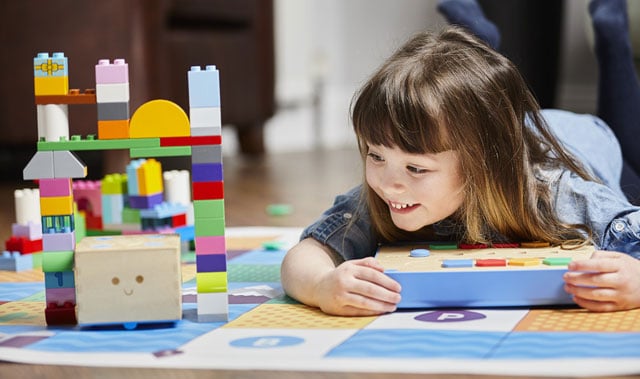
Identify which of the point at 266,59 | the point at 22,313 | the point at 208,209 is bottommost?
the point at 22,313

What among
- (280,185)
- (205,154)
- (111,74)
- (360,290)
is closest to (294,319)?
(360,290)

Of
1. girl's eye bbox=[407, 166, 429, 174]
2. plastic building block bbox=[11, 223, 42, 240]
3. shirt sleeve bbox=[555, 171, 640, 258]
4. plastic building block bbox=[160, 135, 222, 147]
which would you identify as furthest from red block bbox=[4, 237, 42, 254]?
shirt sleeve bbox=[555, 171, 640, 258]

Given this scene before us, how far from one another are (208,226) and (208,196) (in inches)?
1.1

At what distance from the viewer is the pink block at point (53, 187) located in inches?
33.6

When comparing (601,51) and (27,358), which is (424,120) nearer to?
(27,358)

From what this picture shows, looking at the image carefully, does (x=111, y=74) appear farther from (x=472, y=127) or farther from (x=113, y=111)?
(x=472, y=127)

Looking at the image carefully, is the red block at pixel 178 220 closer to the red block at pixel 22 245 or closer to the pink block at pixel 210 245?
the red block at pixel 22 245

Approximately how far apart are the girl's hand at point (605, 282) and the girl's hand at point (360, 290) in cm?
16

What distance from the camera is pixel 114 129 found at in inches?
33.4

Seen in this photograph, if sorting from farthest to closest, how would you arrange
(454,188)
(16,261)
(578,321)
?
(16,261)
(454,188)
(578,321)

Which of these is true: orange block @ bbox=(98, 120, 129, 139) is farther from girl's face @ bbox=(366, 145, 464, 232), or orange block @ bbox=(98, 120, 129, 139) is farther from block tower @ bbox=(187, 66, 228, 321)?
girl's face @ bbox=(366, 145, 464, 232)

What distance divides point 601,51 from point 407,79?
618 mm

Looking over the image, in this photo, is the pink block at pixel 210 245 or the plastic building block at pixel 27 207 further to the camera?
the plastic building block at pixel 27 207

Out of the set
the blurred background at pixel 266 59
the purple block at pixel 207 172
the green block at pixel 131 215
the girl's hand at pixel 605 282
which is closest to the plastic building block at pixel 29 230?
the green block at pixel 131 215
